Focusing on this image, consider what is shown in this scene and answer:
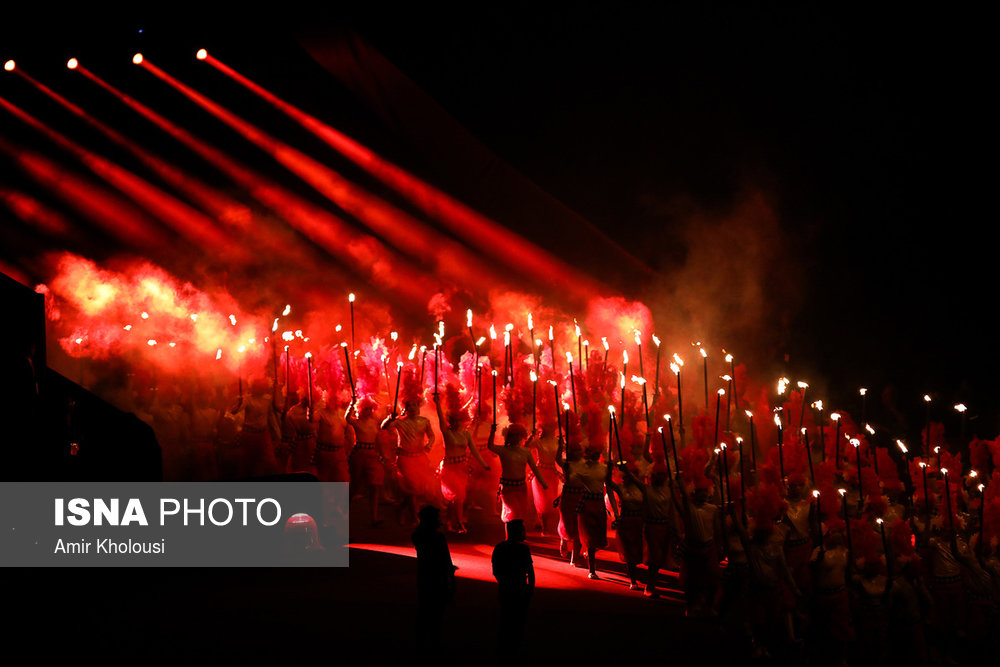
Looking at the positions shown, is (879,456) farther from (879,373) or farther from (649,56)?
A: (649,56)

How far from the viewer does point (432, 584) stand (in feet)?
17.7

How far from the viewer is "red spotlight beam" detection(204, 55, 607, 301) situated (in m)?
15.5

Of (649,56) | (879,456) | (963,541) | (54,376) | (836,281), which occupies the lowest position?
(963,541)

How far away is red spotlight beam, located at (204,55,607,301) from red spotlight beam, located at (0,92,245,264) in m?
2.66

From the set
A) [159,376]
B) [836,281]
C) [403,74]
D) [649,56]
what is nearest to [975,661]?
[836,281]

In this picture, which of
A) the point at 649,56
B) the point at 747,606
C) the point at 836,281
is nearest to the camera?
the point at 747,606

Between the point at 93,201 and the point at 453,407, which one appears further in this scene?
the point at 93,201

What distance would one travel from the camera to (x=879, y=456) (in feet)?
25.1

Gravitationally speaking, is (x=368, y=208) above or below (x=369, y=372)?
above

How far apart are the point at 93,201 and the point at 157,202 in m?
1.24

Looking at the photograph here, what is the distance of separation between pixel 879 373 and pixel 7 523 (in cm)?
1096

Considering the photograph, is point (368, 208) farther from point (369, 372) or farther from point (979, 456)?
point (979, 456)

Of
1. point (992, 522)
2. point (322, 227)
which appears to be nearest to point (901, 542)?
point (992, 522)

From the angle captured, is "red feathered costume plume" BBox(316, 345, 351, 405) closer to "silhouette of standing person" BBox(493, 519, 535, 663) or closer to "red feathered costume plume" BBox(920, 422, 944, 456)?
"silhouette of standing person" BBox(493, 519, 535, 663)
